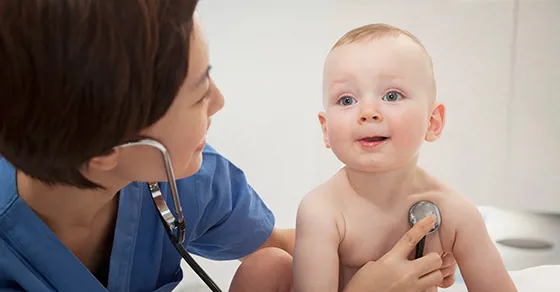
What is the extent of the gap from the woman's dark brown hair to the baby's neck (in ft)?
1.20

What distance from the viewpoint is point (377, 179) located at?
3.30ft

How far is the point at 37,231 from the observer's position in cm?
87

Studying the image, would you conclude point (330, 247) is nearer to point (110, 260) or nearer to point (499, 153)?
point (110, 260)

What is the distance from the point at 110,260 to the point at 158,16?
15.9 inches

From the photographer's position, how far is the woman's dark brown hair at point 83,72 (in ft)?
2.22

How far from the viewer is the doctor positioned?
69 cm

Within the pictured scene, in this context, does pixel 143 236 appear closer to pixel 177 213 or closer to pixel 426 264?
pixel 177 213

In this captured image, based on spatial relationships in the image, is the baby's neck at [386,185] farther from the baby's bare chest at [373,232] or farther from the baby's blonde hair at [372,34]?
the baby's blonde hair at [372,34]

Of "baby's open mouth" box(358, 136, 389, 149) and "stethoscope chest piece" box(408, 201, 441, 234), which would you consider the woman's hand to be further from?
"baby's open mouth" box(358, 136, 389, 149)

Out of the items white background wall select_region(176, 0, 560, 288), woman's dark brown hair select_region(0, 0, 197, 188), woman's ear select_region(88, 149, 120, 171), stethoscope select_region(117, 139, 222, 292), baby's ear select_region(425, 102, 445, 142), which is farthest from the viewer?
white background wall select_region(176, 0, 560, 288)

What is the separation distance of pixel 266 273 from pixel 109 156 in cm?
41

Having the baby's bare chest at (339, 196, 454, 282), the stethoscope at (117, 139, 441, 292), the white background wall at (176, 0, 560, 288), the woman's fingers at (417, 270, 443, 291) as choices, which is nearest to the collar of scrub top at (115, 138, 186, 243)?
the stethoscope at (117, 139, 441, 292)

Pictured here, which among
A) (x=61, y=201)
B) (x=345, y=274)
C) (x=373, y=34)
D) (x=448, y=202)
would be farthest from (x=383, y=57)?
(x=61, y=201)

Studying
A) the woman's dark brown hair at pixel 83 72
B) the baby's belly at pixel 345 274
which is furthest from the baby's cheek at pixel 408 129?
the woman's dark brown hair at pixel 83 72
